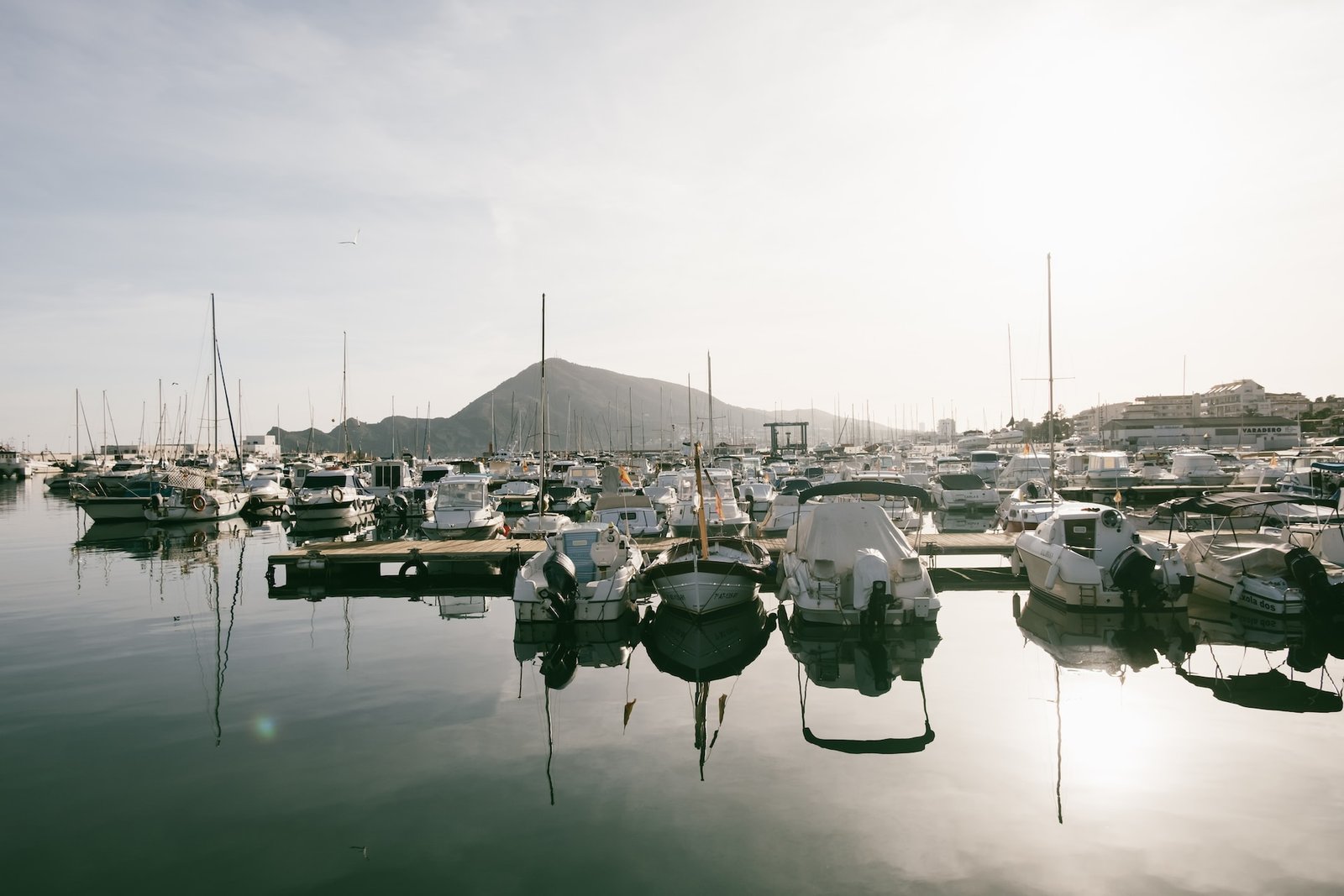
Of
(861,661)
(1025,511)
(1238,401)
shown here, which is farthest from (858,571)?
(1238,401)

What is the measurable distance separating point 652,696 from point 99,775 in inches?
335

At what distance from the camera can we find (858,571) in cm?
1867

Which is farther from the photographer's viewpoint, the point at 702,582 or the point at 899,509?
the point at 899,509

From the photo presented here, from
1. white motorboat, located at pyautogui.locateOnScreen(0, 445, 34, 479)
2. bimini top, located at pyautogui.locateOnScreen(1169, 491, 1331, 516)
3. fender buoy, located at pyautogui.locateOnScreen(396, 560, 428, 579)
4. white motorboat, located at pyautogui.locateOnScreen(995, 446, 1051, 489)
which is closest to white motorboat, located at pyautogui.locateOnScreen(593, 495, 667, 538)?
fender buoy, located at pyautogui.locateOnScreen(396, 560, 428, 579)

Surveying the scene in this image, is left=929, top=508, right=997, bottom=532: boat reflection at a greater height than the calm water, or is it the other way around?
left=929, top=508, right=997, bottom=532: boat reflection

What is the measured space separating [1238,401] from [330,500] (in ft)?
615

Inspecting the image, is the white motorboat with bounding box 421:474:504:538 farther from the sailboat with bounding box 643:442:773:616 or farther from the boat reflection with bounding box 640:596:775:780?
the sailboat with bounding box 643:442:773:616

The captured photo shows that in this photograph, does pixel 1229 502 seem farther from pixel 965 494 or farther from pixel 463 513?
pixel 463 513

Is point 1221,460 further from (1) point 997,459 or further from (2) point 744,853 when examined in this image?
(2) point 744,853

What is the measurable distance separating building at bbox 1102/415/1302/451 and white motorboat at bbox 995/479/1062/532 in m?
76.7

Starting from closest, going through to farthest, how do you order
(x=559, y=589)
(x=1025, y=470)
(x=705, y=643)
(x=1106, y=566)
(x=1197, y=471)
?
(x=705, y=643)
(x=559, y=589)
(x=1106, y=566)
(x=1025, y=470)
(x=1197, y=471)

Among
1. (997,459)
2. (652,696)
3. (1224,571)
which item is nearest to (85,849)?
(652,696)

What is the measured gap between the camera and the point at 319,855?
8.83m

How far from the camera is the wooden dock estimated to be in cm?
2684
